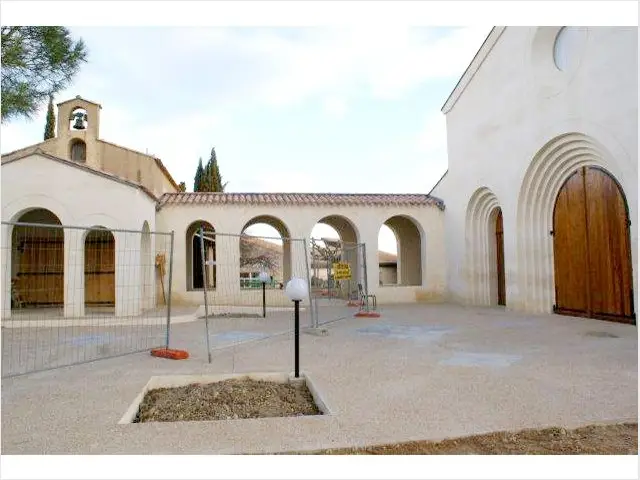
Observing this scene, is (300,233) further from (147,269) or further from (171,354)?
(171,354)

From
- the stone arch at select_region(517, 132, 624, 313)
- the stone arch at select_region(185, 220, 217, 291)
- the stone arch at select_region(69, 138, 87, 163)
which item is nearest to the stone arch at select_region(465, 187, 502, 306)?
the stone arch at select_region(517, 132, 624, 313)

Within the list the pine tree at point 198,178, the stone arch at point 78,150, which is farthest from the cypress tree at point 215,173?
the stone arch at point 78,150

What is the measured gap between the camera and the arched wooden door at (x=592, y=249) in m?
9.52

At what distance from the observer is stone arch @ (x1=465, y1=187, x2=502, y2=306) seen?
47.9 feet

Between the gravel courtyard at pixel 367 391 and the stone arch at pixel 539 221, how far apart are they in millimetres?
3194

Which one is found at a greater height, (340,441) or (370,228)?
(370,228)

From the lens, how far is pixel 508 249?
12.9 m

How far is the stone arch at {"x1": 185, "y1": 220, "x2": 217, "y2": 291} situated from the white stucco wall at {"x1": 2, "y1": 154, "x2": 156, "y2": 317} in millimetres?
2645

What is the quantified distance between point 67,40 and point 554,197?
11028 millimetres

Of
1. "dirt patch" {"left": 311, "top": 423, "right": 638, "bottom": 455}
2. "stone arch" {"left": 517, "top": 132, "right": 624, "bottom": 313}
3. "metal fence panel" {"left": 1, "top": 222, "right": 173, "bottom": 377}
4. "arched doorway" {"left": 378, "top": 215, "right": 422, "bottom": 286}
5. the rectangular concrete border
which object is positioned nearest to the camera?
"dirt patch" {"left": 311, "top": 423, "right": 638, "bottom": 455}

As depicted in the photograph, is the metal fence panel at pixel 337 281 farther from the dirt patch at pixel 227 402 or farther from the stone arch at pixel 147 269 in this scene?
the stone arch at pixel 147 269

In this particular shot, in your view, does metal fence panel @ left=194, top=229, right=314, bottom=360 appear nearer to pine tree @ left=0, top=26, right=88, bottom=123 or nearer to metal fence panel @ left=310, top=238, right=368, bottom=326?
metal fence panel @ left=310, top=238, right=368, bottom=326

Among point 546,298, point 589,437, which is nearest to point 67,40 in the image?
point 589,437

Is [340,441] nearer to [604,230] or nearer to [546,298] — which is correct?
[604,230]
